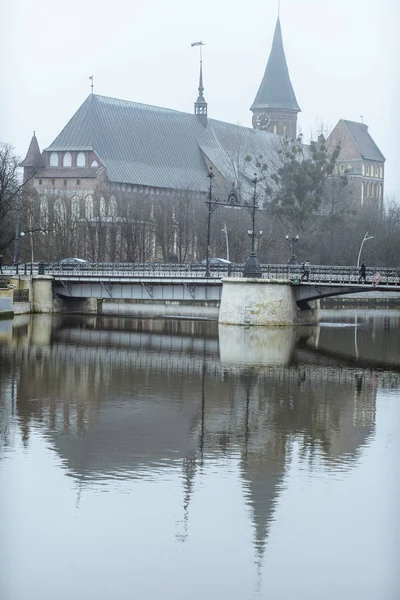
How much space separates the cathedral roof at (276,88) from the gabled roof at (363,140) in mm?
8414

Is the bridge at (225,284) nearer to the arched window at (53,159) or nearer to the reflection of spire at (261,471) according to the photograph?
the reflection of spire at (261,471)

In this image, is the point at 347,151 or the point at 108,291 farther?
the point at 347,151

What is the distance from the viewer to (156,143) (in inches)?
4818

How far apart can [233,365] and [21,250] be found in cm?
4791

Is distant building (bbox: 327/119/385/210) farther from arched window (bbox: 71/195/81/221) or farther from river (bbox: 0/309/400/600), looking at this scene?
river (bbox: 0/309/400/600)

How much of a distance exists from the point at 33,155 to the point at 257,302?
65299 millimetres

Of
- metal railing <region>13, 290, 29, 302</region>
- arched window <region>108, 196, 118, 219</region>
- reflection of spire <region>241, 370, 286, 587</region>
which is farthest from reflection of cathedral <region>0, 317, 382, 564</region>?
arched window <region>108, 196, 118, 219</region>

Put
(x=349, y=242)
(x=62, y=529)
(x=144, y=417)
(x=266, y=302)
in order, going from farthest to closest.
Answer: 1. (x=349, y=242)
2. (x=266, y=302)
3. (x=144, y=417)
4. (x=62, y=529)

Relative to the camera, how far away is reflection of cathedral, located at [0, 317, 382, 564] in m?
24.7

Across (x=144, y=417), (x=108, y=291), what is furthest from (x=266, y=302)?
(x=144, y=417)

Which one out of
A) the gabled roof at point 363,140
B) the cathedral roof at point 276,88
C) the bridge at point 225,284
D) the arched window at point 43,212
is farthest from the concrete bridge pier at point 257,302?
the gabled roof at point 363,140

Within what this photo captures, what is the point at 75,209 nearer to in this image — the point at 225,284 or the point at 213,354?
the point at 225,284

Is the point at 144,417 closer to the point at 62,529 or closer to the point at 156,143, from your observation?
the point at 62,529

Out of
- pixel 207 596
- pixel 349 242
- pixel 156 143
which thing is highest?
pixel 156 143
